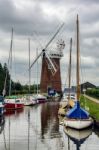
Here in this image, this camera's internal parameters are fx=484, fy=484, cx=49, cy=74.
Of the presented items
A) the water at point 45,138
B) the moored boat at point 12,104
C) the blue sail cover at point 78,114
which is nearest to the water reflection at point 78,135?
the water at point 45,138

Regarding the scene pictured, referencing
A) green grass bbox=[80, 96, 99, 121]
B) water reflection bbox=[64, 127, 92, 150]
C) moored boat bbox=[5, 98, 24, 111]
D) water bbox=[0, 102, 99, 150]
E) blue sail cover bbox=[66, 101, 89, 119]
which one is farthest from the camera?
moored boat bbox=[5, 98, 24, 111]

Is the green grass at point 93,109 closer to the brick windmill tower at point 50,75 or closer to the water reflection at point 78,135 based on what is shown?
the water reflection at point 78,135

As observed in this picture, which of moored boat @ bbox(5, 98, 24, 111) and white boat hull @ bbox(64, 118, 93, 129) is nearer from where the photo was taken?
white boat hull @ bbox(64, 118, 93, 129)

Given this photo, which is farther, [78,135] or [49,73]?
[49,73]

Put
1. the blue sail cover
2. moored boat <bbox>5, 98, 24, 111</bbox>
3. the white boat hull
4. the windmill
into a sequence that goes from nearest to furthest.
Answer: the white boat hull → the blue sail cover → moored boat <bbox>5, 98, 24, 111</bbox> → the windmill

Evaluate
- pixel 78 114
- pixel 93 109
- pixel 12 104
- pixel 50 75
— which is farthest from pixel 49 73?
pixel 78 114

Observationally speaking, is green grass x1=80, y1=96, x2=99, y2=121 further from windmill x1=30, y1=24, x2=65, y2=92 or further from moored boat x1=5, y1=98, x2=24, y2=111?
windmill x1=30, y1=24, x2=65, y2=92

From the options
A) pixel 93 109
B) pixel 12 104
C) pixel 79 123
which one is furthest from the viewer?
pixel 12 104

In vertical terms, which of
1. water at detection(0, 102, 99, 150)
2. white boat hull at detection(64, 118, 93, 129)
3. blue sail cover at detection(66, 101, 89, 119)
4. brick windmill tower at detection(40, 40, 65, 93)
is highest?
brick windmill tower at detection(40, 40, 65, 93)

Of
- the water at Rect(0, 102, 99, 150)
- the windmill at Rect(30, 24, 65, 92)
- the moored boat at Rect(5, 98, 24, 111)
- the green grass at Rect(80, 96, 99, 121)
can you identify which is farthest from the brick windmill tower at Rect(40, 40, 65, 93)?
the water at Rect(0, 102, 99, 150)

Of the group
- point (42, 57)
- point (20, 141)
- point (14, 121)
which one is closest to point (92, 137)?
point (20, 141)

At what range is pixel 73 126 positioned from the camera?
5228 centimetres

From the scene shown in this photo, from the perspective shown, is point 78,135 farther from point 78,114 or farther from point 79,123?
point 78,114

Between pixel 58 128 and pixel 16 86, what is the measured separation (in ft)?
342
